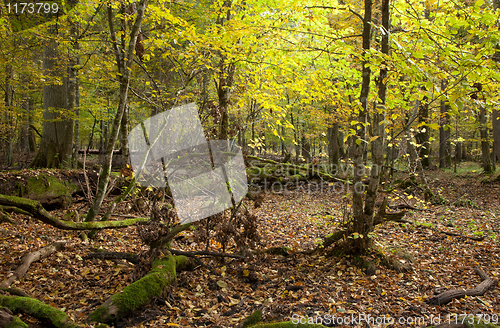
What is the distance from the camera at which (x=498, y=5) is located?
31.6ft

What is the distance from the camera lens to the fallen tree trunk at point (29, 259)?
3.58 metres

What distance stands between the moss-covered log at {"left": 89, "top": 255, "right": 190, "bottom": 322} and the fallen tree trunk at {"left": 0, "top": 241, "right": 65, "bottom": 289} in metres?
1.34

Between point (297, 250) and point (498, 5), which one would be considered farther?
point (498, 5)

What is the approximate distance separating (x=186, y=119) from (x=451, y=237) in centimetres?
703

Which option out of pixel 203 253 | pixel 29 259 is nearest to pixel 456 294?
pixel 203 253

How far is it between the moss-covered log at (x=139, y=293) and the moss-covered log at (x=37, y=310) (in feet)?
Result: 0.92

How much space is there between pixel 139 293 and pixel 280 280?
2.13 meters

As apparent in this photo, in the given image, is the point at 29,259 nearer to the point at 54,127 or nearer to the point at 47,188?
the point at 47,188

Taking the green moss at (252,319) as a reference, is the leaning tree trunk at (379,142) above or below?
above

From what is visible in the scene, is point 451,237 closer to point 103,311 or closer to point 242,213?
point 242,213

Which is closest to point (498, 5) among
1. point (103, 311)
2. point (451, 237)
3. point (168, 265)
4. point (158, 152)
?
point (451, 237)

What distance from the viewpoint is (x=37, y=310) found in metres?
2.87

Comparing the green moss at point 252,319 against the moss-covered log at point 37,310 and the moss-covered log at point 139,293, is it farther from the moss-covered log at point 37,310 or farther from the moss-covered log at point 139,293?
the moss-covered log at point 37,310

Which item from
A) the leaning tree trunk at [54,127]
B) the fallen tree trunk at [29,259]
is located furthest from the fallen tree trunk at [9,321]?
the leaning tree trunk at [54,127]
